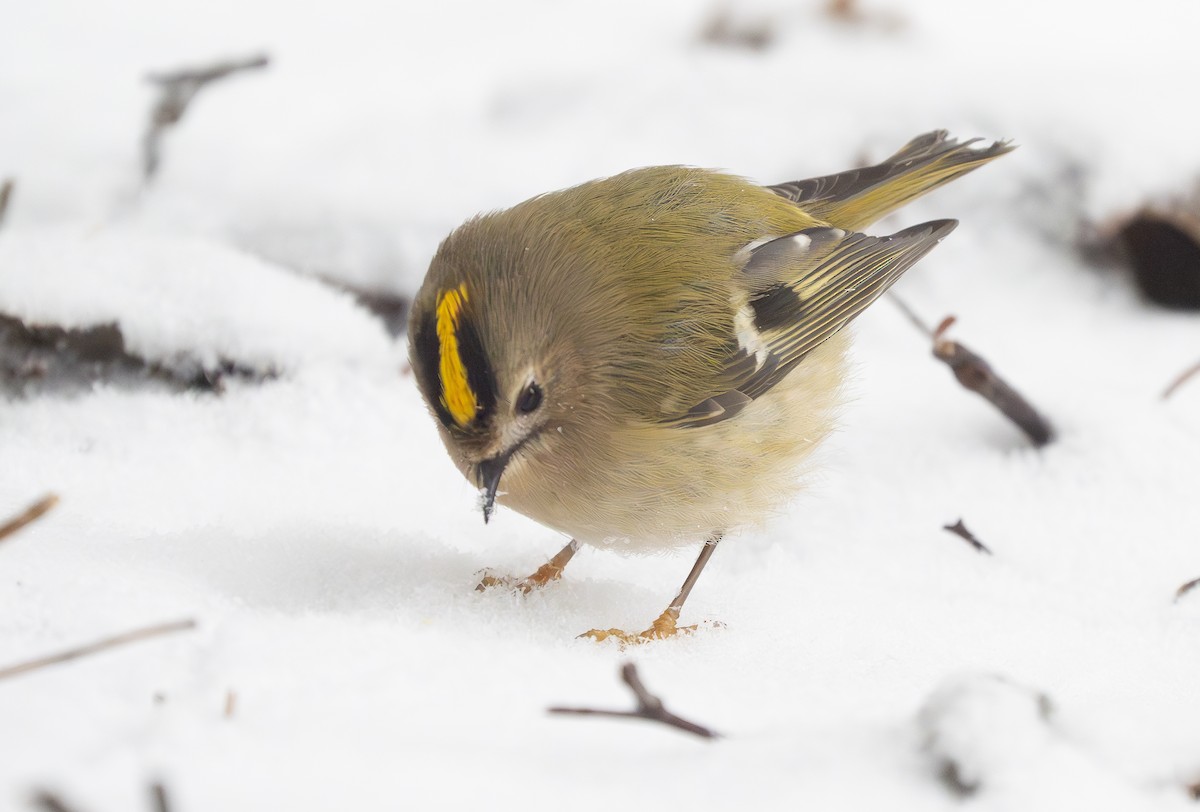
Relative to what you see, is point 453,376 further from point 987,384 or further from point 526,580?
point 987,384

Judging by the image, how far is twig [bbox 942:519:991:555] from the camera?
2.48 m

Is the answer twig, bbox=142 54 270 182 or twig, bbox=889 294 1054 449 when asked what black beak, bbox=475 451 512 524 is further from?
twig, bbox=142 54 270 182

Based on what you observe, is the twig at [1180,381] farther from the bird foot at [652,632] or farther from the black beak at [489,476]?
the black beak at [489,476]

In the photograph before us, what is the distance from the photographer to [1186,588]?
2301 millimetres

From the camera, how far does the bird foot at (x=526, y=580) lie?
2146mm

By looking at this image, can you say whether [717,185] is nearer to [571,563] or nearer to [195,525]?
[571,563]

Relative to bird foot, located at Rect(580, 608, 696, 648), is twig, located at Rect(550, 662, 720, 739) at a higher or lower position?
higher

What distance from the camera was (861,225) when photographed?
3027 mm

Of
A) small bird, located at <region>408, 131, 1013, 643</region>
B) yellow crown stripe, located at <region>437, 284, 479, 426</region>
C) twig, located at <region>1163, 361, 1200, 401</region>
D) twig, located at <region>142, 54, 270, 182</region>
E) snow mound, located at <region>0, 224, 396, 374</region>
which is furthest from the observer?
twig, located at <region>142, 54, 270, 182</region>

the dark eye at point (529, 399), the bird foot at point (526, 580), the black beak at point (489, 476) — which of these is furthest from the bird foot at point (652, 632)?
the dark eye at point (529, 399)

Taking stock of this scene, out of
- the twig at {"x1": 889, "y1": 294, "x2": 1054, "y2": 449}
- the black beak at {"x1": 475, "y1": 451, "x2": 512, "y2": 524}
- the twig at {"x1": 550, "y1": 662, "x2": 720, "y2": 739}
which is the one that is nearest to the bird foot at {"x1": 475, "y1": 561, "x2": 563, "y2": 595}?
the black beak at {"x1": 475, "y1": 451, "x2": 512, "y2": 524}

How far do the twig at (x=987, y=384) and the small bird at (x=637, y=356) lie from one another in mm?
195

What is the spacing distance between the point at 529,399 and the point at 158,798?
111 centimetres

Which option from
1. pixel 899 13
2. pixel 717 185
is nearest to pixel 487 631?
pixel 717 185
